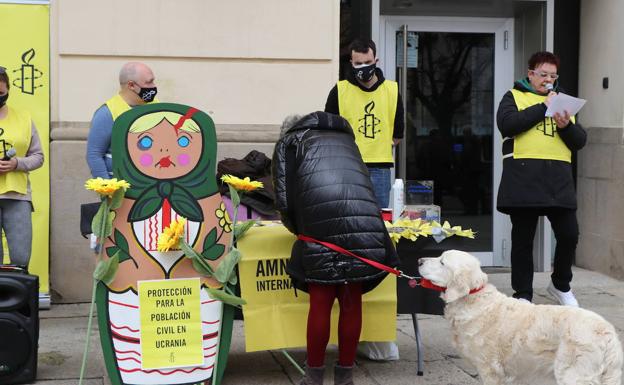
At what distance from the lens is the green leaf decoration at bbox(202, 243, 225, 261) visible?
5.04 metres

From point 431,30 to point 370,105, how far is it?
102 inches

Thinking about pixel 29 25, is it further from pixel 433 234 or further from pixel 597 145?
pixel 597 145

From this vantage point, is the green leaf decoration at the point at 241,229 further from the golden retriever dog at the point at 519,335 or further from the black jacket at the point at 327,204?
the golden retriever dog at the point at 519,335

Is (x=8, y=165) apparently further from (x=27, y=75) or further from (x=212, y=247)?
(x=212, y=247)

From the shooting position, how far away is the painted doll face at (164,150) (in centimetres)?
496

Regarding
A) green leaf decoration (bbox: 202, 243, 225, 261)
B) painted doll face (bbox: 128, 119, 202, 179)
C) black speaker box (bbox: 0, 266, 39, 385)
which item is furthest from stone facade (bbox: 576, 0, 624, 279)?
black speaker box (bbox: 0, 266, 39, 385)

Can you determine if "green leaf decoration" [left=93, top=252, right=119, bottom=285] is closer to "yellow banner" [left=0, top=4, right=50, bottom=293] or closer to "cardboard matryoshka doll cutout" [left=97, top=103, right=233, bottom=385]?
"cardboard matryoshka doll cutout" [left=97, top=103, right=233, bottom=385]

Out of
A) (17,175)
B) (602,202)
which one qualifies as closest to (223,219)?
(17,175)

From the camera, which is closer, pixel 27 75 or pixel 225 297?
pixel 225 297

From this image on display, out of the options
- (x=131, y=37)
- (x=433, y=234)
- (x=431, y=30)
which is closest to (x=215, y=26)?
(x=131, y=37)

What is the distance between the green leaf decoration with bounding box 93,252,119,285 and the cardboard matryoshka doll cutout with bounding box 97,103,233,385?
5 cm

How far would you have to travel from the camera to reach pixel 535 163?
254 inches

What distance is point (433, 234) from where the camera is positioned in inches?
215

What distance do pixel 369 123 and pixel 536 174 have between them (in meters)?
1.29
